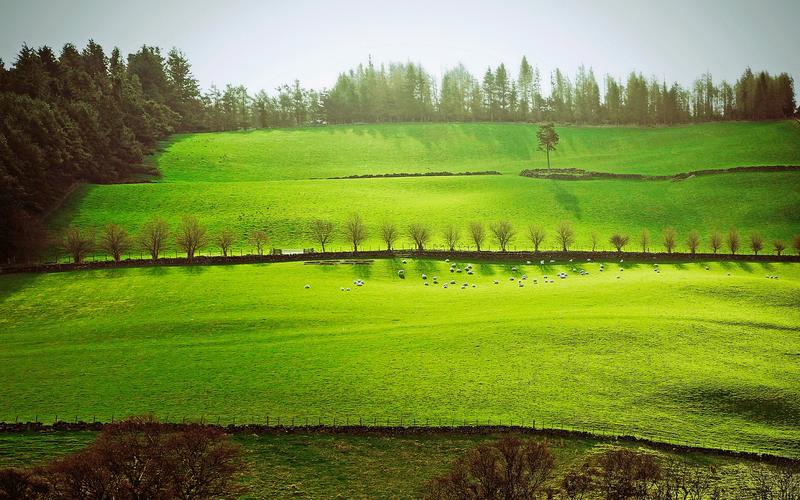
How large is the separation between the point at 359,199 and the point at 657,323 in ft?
220

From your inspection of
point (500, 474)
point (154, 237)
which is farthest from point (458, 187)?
point (500, 474)

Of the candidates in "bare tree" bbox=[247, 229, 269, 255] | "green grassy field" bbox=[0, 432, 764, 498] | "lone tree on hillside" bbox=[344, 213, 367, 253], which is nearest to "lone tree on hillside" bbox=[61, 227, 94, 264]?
"bare tree" bbox=[247, 229, 269, 255]

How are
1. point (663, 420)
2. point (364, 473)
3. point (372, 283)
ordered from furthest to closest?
1. point (372, 283)
2. point (663, 420)
3. point (364, 473)

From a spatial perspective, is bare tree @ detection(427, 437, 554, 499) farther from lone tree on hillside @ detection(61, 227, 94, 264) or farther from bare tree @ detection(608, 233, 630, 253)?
lone tree on hillside @ detection(61, 227, 94, 264)

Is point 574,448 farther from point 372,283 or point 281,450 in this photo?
point 372,283

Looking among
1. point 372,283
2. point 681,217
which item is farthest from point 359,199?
point 681,217

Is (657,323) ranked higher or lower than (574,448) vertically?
higher

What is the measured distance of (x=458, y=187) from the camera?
12469cm

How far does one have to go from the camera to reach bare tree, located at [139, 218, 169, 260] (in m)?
84.7

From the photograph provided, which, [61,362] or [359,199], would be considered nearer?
[61,362]

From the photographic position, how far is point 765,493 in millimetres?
34844

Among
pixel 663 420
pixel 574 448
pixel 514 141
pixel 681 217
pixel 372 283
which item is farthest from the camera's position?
pixel 514 141

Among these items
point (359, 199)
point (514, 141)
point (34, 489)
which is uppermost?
point (514, 141)

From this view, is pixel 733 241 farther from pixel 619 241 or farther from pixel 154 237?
pixel 154 237
